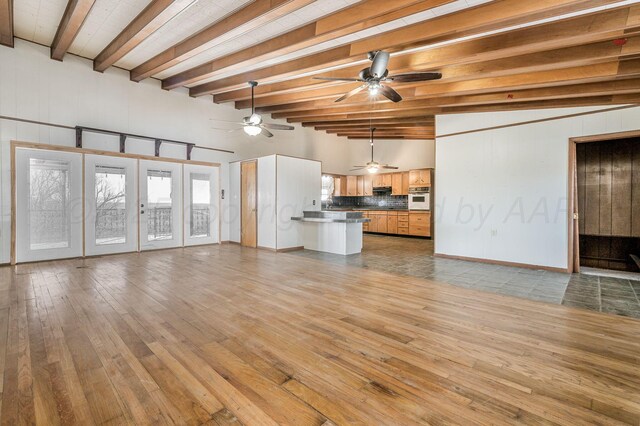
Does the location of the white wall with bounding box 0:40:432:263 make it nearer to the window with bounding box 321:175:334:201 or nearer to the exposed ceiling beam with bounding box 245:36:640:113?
the window with bounding box 321:175:334:201

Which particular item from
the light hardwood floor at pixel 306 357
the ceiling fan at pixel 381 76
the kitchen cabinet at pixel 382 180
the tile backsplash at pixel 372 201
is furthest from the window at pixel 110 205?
the kitchen cabinet at pixel 382 180

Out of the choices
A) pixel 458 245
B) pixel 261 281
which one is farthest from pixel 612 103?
pixel 261 281

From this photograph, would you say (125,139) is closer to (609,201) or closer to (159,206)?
(159,206)

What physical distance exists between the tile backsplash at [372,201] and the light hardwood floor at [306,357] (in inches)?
295

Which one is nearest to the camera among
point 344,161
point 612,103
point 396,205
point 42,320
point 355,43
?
point 42,320

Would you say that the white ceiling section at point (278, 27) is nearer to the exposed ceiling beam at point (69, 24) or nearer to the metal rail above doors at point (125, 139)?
the exposed ceiling beam at point (69, 24)

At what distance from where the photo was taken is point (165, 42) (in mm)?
5250

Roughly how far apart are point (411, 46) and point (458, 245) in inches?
170

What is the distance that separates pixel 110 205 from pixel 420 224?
29.0 ft

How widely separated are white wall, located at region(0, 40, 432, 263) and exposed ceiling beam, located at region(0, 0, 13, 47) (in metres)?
0.28

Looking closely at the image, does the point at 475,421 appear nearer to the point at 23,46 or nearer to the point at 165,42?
the point at 165,42

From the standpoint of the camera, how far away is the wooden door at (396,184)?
1110 cm

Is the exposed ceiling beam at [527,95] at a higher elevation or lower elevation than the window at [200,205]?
higher

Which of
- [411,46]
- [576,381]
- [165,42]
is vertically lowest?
[576,381]
